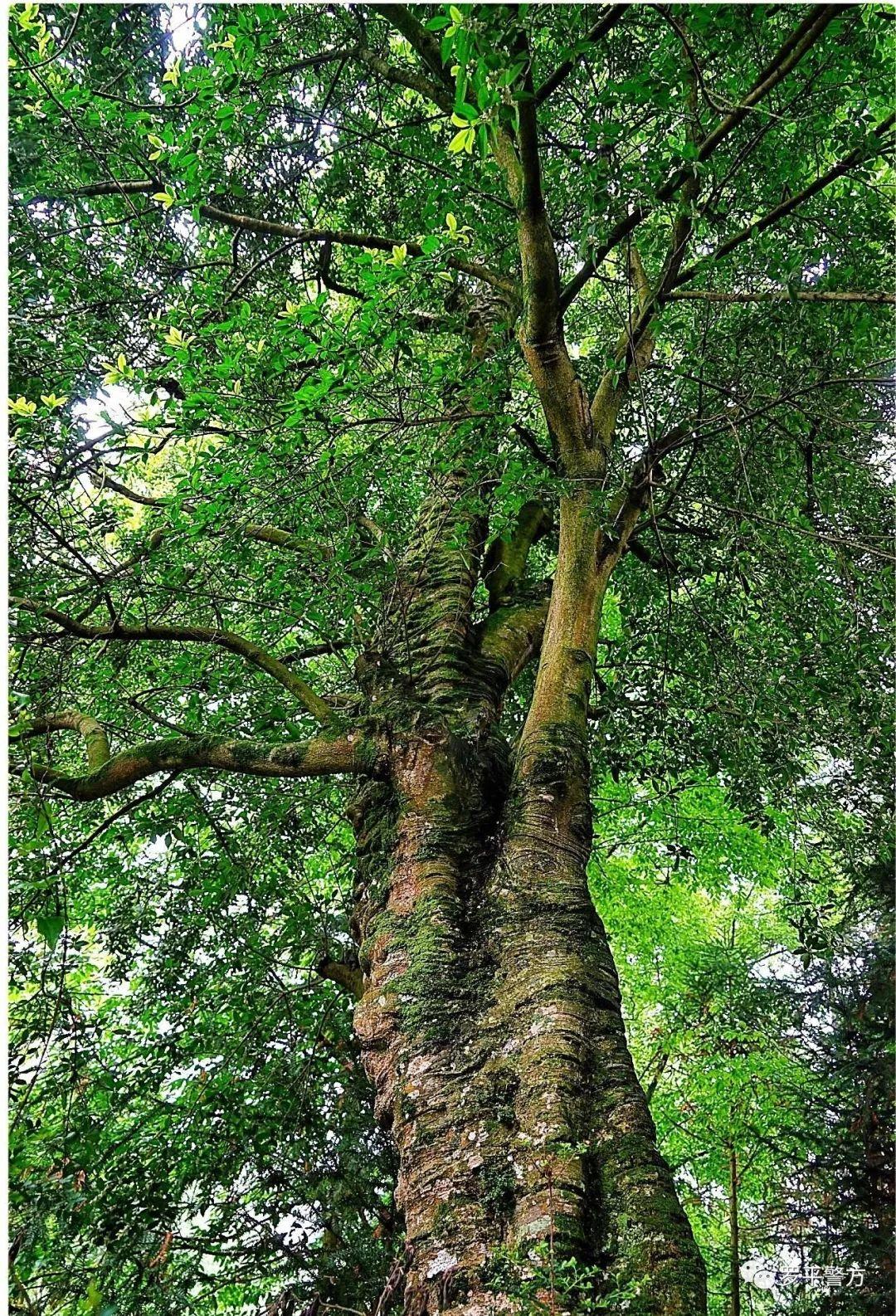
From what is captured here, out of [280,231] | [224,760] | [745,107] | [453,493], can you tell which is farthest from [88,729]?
[745,107]

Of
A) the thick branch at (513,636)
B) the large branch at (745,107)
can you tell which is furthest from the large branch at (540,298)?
the thick branch at (513,636)

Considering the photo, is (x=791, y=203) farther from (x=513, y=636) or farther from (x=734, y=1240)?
(x=734, y=1240)

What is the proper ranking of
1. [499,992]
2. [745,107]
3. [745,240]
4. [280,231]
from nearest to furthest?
[745,107]
[499,992]
[745,240]
[280,231]

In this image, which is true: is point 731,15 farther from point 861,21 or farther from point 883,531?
point 883,531

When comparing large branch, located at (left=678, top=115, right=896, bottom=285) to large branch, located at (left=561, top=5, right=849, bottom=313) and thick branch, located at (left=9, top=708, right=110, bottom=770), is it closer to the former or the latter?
large branch, located at (left=561, top=5, right=849, bottom=313)

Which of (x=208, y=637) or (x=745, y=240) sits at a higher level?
(x=745, y=240)

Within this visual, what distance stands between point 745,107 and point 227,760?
276cm

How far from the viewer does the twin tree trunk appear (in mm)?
2160


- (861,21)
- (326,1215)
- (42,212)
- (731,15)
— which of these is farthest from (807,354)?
(326,1215)

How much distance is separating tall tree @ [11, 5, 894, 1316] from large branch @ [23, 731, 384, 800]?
0.07ft

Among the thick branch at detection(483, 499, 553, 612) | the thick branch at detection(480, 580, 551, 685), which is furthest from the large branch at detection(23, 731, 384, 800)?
the thick branch at detection(483, 499, 553, 612)

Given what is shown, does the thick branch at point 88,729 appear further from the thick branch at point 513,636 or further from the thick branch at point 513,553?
the thick branch at point 513,553

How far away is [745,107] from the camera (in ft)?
8.02

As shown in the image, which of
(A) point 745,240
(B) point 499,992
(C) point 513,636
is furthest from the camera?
(C) point 513,636
